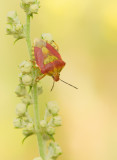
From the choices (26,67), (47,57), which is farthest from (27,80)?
(47,57)

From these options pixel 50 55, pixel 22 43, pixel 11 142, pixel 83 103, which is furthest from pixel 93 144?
pixel 50 55

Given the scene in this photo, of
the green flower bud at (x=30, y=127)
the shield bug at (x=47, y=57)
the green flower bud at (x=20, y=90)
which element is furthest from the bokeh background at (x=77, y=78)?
the green flower bud at (x=30, y=127)

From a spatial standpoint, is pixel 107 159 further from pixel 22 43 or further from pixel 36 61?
pixel 36 61

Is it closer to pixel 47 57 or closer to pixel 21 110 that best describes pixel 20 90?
pixel 21 110

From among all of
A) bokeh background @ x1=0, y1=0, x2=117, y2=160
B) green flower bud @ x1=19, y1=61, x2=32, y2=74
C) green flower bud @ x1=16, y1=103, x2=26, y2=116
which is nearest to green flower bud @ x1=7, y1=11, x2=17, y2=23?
green flower bud @ x1=19, y1=61, x2=32, y2=74

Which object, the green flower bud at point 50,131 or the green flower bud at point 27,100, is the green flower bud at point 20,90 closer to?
the green flower bud at point 27,100

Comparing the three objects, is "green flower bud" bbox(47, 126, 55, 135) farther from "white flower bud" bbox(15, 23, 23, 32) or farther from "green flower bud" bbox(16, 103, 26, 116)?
"white flower bud" bbox(15, 23, 23, 32)
